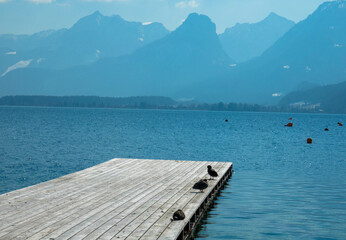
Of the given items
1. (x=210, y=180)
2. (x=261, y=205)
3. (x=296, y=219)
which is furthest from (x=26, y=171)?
(x=296, y=219)

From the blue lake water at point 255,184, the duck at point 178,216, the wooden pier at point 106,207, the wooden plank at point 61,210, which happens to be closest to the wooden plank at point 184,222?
the wooden pier at point 106,207

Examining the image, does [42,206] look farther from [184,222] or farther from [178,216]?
[184,222]

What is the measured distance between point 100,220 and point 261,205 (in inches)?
436

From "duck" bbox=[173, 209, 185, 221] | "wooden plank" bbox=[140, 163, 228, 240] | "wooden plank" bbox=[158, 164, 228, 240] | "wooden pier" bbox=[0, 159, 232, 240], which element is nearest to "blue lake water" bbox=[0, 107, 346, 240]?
"wooden plank" bbox=[158, 164, 228, 240]

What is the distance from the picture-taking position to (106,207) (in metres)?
16.6

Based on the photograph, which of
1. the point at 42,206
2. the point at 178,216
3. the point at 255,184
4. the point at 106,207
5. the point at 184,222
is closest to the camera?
the point at 184,222

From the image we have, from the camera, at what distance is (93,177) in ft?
79.0

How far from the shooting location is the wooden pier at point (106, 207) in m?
13.2

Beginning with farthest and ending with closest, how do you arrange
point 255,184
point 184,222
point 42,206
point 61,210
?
point 255,184 → point 42,206 → point 61,210 → point 184,222

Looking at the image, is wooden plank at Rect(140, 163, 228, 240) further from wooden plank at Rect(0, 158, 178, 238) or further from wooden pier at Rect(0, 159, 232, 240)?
wooden plank at Rect(0, 158, 178, 238)

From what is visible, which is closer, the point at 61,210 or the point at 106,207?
the point at 61,210

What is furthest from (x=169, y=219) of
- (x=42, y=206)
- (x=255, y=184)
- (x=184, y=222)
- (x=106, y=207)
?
(x=255, y=184)

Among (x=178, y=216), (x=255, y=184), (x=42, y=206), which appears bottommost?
(x=255, y=184)

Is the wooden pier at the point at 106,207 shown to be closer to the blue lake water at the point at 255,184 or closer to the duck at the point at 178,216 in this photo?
the duck at the point at 178,216
